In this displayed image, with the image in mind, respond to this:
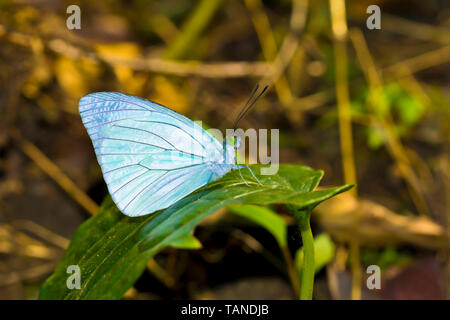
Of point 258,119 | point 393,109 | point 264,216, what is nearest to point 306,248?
point 264,216

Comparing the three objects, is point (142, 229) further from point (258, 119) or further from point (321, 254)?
point (258, 119)

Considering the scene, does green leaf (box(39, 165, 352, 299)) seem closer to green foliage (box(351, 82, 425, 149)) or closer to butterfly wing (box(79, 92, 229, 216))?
butterfly wing (box(79, 92, 229, 216))

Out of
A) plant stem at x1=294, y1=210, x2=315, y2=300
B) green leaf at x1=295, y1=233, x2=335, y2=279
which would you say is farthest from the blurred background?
plant stem at x1=294, y1=210, x2=315, y2=300

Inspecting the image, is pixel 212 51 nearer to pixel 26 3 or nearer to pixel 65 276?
pixel 26 3

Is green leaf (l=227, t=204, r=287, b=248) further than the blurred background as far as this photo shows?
No

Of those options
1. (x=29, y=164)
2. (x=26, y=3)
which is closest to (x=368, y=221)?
(x=29, y=164)
